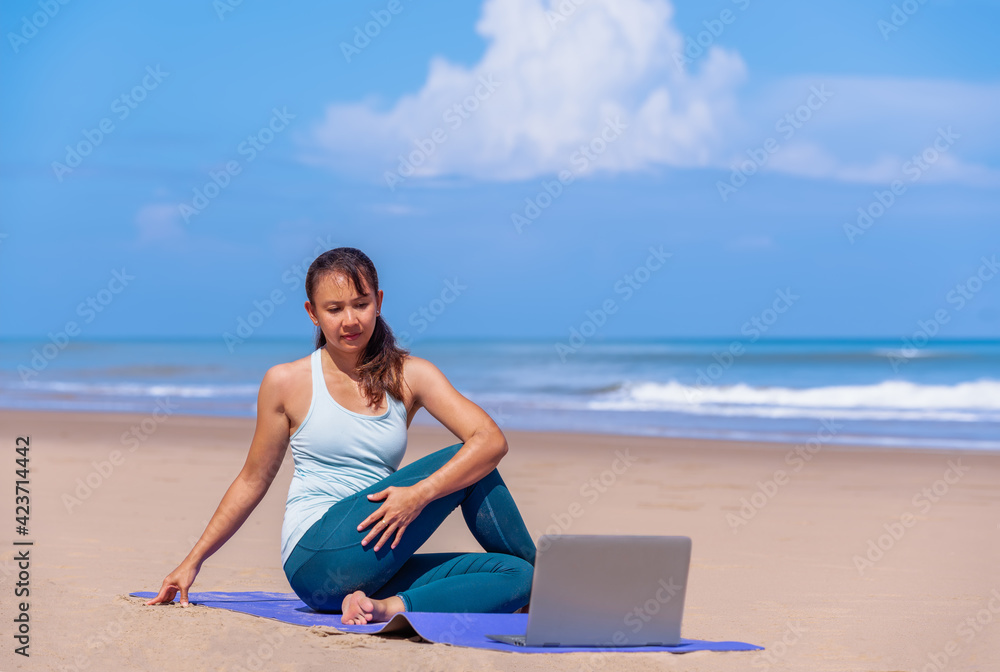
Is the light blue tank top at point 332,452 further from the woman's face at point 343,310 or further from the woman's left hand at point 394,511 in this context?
the woman's left hand at point 394,511

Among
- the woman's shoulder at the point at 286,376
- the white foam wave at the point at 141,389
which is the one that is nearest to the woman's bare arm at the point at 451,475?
the woman's shoulder at the point at 286,376

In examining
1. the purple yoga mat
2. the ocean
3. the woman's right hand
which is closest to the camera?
the purple yoga mat

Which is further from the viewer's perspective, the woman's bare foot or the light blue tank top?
the light blue tank top

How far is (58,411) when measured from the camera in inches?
679

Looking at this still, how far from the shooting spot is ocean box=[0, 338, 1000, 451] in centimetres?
1530

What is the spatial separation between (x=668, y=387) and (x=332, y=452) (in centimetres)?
2164

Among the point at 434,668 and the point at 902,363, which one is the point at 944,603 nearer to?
the point at 434,668

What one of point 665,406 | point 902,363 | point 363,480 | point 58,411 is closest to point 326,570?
point 363,480

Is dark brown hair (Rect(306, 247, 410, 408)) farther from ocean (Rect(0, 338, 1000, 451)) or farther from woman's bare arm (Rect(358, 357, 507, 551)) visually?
ocean (Rect(0, 338, 1000, 451))

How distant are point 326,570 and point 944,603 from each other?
2974 mm

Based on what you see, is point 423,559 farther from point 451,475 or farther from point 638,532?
point 638,532

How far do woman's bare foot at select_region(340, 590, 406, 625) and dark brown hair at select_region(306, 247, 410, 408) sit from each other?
694 millimetres

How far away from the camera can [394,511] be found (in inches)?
134

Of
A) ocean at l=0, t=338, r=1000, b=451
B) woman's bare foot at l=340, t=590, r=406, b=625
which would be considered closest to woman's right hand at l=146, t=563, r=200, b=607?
woman's bare foot at l=340, t=590, r=406, b=625
